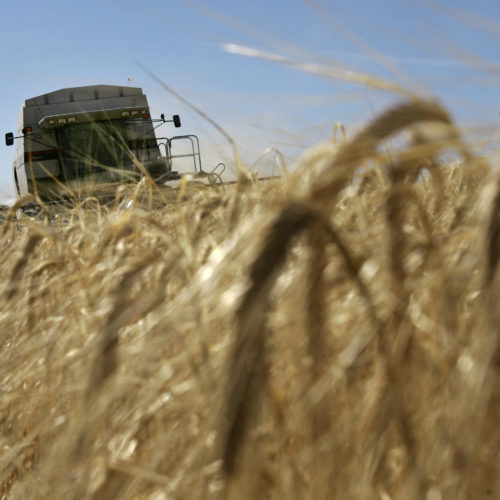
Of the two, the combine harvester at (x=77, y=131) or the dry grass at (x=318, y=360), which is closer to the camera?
the dry grass at (x=318, y=360)

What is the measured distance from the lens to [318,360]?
805 mm

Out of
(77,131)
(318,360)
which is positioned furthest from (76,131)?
(318,360)

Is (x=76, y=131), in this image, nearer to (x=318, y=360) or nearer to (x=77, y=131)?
(x=77, y=131)

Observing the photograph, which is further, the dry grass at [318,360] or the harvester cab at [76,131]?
the harvester cab at [76,131]

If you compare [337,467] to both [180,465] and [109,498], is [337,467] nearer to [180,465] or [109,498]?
[180,465]

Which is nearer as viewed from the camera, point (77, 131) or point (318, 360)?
point (318, 360)

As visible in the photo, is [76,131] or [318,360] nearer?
[318,360]

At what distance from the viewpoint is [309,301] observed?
0.79 m

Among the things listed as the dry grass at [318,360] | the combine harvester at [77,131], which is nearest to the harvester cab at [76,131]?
the combine harvester at [77,131]

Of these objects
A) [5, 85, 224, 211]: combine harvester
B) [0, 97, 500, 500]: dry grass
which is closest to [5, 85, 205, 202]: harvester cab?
[5, 85, 224, 211]: combine harvester

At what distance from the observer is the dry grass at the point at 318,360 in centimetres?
69

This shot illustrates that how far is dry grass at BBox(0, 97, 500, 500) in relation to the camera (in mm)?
688

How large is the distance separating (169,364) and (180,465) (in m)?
0.16

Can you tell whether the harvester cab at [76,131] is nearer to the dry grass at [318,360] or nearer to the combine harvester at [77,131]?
the combine harvester at [77,131]
